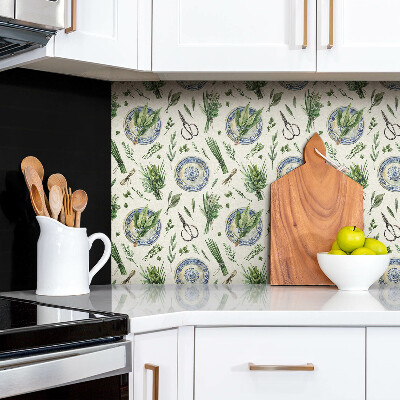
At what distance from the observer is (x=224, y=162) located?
7.24 ft

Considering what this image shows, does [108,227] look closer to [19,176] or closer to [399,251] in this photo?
[19,176]

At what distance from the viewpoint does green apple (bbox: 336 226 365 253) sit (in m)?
1.98

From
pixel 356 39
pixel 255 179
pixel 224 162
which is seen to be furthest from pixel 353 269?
pixel 356 39

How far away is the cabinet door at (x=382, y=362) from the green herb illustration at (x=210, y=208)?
777 mm

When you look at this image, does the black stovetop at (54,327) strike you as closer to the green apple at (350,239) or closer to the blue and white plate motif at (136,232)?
the blue and white plate motif at (136,232)

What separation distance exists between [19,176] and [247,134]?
78 cm

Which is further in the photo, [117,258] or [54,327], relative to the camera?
[117,258]

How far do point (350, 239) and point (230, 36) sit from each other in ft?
2.35

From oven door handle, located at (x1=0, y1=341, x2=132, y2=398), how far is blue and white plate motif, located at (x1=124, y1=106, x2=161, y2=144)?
98 cm

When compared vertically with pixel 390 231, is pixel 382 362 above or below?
below

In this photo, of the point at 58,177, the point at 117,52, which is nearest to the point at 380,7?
the point at 117,52

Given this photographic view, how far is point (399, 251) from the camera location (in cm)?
220

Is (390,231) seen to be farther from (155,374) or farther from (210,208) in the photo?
(155,374)

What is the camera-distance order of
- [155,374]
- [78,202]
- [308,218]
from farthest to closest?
[308,218], [78,202], [155,374]
